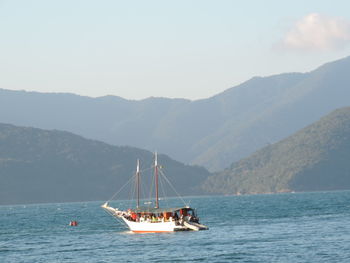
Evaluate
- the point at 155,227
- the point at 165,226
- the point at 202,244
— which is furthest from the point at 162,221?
the point at 202,244

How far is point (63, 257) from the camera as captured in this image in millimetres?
107688

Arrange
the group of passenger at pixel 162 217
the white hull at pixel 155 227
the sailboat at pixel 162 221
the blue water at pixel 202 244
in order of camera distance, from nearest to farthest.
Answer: the blue water at pixel 202 244, the white hull at pixel 155 227, the sailboat at pixel 162 221, the group of passenger at pixel 162 217

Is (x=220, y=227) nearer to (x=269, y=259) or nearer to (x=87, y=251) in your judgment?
(x=87, y=251)

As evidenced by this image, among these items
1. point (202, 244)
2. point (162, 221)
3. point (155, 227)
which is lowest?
point (202, 244)

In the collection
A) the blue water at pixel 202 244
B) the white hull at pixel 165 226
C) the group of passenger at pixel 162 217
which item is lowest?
the blue water at pixel 202 244

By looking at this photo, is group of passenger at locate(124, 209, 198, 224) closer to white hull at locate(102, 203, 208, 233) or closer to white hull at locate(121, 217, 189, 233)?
white hull at locate(102, 203, 208, 233)

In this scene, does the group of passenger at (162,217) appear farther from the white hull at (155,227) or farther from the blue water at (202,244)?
the blue water at (202,244)

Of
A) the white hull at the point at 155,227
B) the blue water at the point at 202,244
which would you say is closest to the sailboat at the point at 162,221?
the white hull at the point at 155,227

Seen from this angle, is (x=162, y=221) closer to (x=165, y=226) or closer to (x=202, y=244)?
(x=165, y=226)

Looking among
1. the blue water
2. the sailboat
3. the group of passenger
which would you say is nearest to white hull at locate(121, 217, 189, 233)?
the sailboat

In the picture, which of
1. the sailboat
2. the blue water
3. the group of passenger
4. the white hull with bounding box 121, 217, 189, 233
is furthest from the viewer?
the group of passenger

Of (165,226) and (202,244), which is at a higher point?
(165,226)

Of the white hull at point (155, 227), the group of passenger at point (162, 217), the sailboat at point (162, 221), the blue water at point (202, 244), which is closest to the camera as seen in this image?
the blue water at point (202, 244)

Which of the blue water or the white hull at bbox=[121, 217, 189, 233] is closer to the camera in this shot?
the blue water
